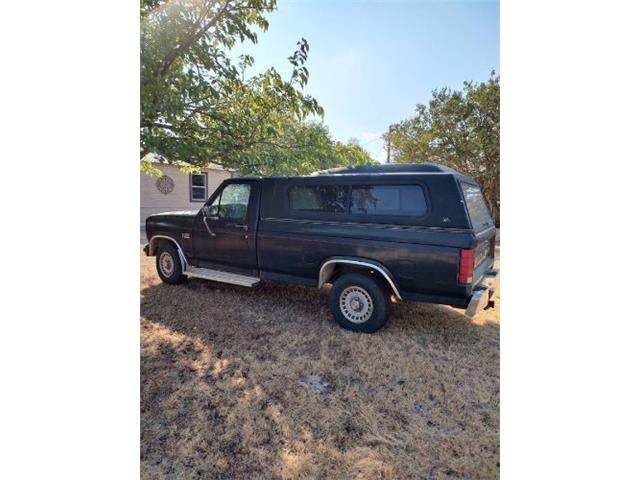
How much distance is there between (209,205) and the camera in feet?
17.2

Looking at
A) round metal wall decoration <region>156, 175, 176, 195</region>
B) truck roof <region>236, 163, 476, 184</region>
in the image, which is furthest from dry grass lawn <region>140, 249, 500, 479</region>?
round metal wall decoration <region>156, 175, 176, 195</region>

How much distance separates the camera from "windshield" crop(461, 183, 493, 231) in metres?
3.66

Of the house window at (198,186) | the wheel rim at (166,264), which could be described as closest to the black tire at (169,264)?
the wheel rim at (166,264)

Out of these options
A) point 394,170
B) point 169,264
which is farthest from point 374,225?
point 169,264

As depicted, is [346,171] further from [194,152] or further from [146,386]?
[146,386]

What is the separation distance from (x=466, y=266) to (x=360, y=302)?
4.29 feet

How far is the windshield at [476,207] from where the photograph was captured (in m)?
3.66

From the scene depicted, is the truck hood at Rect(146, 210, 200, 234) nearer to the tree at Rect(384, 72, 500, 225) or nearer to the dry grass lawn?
the dry grass lawn

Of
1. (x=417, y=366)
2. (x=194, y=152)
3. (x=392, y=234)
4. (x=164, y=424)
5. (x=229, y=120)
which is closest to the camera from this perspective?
(x=164, y=424)

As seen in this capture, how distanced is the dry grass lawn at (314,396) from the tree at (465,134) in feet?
34.4

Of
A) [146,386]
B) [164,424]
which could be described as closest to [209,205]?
[146,386]

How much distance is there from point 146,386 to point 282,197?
2.68 m

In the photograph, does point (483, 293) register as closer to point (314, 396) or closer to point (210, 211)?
point (314, 396)

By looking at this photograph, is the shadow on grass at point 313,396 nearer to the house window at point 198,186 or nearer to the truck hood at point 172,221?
the truck hood at point 172,221
